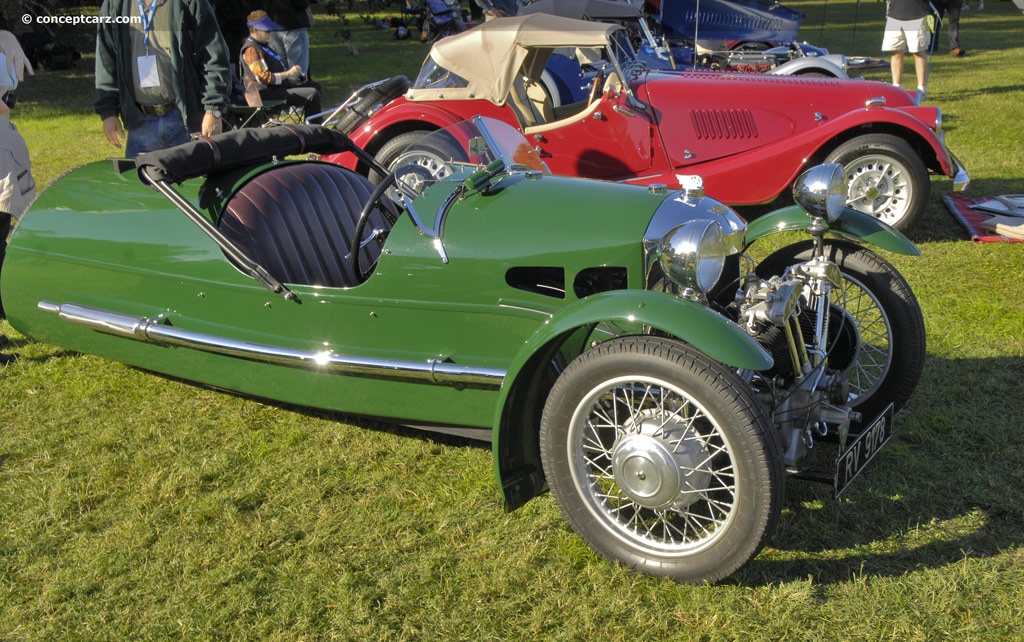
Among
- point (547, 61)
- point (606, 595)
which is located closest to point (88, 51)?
point (547, 61)

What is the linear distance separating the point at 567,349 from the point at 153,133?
3234 millimetres

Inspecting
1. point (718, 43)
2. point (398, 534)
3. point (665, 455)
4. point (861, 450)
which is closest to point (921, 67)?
point (718, 43)

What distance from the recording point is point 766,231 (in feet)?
11.5

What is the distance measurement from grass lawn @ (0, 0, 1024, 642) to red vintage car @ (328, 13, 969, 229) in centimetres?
171

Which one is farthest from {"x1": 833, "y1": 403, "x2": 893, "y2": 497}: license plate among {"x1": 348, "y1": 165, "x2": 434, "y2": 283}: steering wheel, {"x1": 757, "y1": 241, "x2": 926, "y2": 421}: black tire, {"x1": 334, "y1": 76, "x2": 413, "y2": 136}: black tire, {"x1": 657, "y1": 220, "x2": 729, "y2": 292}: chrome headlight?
{"x1": 334, "y1": 76, "x2": 413, "y2": 136}: black tire

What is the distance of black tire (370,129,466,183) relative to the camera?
594 centimetres

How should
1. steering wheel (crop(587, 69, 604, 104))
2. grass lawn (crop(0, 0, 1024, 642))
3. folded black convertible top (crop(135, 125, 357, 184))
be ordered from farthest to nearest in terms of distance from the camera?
1. steering wheel (crop(587, 69, 604, 104))
2. folded black convertible top (crop(135, 125, 357, 184))
3. grass lawn (crop(0, 0, 1024, 642))

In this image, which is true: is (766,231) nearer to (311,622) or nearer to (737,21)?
(311,622)

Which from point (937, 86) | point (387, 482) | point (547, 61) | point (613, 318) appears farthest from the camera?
point (937, 86)

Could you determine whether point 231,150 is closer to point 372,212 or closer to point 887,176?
point 372,212

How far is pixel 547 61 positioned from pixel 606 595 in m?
4.72

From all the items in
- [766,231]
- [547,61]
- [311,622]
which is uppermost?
[547,61]

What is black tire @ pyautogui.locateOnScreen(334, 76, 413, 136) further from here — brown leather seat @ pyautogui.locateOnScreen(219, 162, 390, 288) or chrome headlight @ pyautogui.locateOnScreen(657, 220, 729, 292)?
chrome headlight @ pyautogui.locateOnScreen(657, 220, 729, 292)

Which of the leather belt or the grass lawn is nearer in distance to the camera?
the grass lawn
